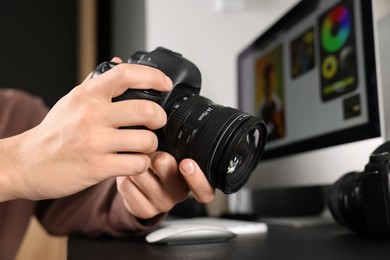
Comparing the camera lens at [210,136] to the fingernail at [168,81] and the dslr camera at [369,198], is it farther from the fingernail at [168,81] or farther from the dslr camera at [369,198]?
the dslr camera at [369,198]

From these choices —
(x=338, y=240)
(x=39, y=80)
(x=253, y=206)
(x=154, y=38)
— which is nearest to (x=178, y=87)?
(x=338, y=240)

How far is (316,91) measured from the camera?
0.81 meters

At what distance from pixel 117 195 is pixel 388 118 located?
1.35 ft

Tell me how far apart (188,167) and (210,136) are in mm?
44

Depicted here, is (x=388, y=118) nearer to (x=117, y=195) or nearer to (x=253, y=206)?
(x=117, y=195)

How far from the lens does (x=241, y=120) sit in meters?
0.49

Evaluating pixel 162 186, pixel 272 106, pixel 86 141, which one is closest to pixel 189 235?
pixel 162 186

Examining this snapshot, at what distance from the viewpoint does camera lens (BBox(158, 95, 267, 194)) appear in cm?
48

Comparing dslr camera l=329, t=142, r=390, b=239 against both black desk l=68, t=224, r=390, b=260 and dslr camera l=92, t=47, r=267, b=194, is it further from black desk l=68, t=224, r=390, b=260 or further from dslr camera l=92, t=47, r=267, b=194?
dslr camera l=92, t=47, r=267, b=194

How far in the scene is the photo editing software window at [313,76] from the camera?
695 millimetres

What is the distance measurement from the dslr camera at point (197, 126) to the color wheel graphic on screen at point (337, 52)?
0.79ft

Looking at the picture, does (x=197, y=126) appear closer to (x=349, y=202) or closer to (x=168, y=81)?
(x=168, y=81)

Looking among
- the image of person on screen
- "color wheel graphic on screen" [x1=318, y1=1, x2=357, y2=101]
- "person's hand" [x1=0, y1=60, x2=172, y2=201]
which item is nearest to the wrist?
"person's hand" [x1=0, y1=60, x2=172, y2=201]

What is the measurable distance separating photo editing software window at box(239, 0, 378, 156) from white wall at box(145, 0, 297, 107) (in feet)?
1.05
